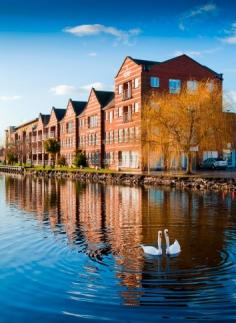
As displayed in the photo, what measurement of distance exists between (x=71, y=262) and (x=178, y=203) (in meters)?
16.2

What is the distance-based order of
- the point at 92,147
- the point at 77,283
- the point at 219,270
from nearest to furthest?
the point at 77,283, the point at 219,270, the point at 92,147

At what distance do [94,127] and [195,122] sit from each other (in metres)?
35.2

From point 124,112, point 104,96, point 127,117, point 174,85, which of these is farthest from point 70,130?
point 174,85

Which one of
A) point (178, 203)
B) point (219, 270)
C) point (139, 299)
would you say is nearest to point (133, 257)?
point (219, 270)

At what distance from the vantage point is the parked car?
194 ft

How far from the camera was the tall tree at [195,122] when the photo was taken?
1752 inches

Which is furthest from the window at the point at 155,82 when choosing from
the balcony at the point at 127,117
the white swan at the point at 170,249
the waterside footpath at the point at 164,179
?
the white swan at the point at 170,249

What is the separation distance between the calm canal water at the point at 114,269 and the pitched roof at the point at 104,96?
55219 mm

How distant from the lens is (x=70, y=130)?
90.5 meters

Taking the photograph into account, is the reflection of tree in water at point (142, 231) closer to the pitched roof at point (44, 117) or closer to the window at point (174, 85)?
the window at point (174, 85)

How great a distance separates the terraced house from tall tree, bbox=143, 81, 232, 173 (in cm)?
355

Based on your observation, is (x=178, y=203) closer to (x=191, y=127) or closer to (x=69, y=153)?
(x=191, y=127)

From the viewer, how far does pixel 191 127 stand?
147ft

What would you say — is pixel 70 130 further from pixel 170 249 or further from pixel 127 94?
pixel 170 249
